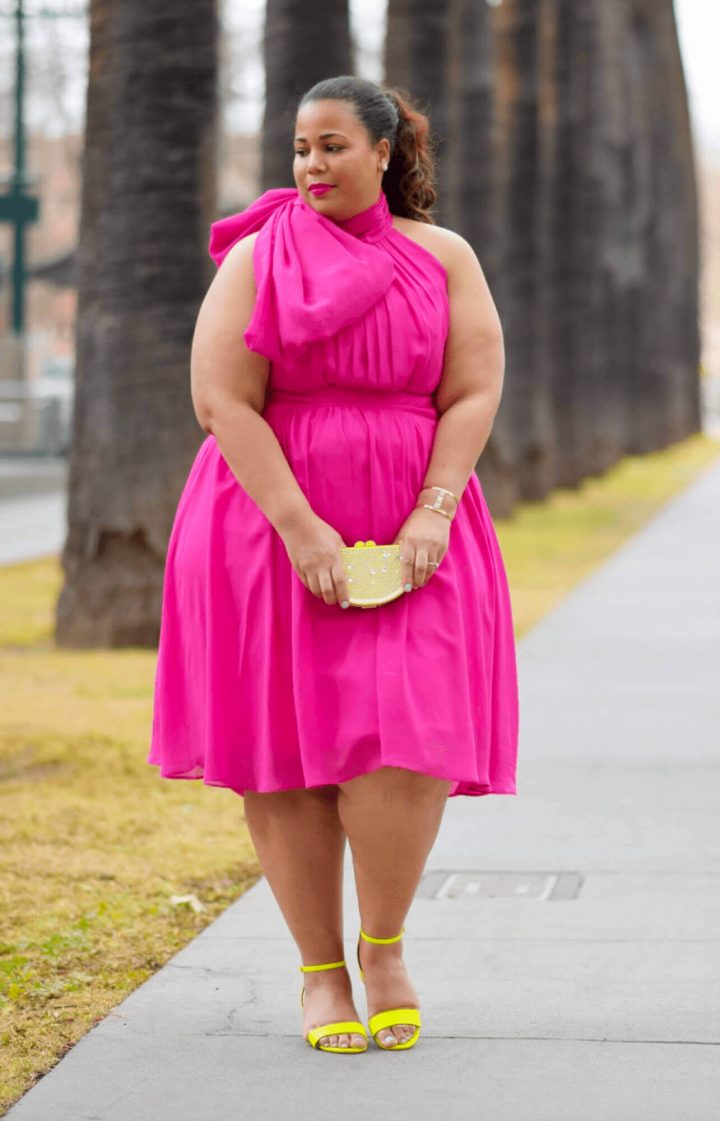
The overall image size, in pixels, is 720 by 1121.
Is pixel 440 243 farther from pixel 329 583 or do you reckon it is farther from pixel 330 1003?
pixel 330 1003

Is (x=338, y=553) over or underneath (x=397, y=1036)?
over

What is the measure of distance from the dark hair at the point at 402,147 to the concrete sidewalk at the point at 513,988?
5.55 feet

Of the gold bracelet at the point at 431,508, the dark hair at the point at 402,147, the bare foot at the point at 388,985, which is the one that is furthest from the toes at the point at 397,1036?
the dark hair at the point at 402,147

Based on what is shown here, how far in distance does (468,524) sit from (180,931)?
1.62m

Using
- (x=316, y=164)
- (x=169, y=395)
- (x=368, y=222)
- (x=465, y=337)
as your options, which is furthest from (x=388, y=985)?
(x=169, y=395)

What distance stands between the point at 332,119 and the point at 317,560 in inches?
34.0

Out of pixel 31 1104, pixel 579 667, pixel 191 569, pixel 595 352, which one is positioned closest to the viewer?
pixel 31 1104

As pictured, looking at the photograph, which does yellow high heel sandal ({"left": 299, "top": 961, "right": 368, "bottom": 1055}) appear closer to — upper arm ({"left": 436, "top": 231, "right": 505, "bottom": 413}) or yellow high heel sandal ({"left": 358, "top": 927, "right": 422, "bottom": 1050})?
yellow high heel sandal ({"left": 358, "top": 927, "right": 422, "bottom": 1050})

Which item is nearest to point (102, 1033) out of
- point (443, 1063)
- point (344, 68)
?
point (443, 1063)

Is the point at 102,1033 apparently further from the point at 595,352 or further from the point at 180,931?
the point at 595,352

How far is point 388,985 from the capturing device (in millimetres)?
4168

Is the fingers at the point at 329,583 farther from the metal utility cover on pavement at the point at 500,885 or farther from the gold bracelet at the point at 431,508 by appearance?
the metal utility cover on pavement at the point at 500,885

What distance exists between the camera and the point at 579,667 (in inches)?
391

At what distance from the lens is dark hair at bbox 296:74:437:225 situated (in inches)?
161
